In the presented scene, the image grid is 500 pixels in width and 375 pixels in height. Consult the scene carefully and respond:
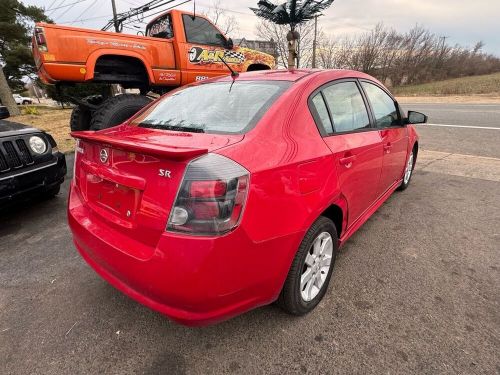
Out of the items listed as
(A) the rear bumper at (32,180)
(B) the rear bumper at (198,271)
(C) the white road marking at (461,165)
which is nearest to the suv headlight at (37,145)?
(A) the rear bumper at (32,180)

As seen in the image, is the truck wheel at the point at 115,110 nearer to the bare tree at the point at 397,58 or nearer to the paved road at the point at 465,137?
the paved road at the point at 465,137

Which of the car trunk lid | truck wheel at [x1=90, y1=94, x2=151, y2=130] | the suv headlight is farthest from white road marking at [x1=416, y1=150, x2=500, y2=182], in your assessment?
the suv headlight

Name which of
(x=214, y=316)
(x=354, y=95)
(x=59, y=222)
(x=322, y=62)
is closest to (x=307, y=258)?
(x=214, y=316)

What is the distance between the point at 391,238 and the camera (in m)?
3.07

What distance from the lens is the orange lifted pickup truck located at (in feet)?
15.2

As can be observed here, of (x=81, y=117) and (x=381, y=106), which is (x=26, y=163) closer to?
(x=81, y=117)

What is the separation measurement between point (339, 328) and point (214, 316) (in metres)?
0.88

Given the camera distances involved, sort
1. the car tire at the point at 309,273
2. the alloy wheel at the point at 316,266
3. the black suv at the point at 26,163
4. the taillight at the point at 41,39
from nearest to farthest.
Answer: the car tire at the point at 309,273 < the alloy wheel at the point at 316,266 < the black suv at the point at 26,163 < the taillight at the point at 41,39

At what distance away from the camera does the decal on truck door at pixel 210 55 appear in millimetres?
6061

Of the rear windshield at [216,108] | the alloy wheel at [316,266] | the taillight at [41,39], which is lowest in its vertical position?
the alloy wheel at [316,266]

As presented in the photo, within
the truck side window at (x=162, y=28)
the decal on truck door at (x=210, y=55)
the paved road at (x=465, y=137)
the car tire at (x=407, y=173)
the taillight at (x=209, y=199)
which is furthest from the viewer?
the paved road at (x=465, y=137)

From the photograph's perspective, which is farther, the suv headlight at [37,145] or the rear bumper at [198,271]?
the suv headlight at [37,145]

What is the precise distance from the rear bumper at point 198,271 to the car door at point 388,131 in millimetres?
1744

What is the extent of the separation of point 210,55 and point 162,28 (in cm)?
102
